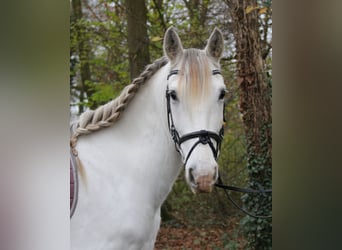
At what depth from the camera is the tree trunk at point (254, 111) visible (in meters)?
1.99

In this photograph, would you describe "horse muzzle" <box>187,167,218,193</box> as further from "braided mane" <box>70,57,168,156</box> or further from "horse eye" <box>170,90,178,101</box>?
"braided mane" <box>70,57,168,156</box>

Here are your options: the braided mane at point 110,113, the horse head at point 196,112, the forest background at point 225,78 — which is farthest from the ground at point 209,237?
the braided mane at point 110,113

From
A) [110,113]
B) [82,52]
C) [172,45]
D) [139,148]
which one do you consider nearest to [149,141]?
[139,148]

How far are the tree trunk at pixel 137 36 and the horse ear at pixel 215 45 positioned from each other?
14.1 inches

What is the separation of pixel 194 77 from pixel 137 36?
61 centimetres

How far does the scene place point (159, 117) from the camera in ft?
5.71

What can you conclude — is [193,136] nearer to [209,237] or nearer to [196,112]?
[196,112]

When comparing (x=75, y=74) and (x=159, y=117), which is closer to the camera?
(x=159, y=117)

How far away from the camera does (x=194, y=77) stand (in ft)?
5.42

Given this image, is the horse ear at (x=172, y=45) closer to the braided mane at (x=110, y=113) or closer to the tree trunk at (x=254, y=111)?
the braided mane at (x=110, y=113)

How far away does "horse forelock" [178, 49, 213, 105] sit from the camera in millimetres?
1626
